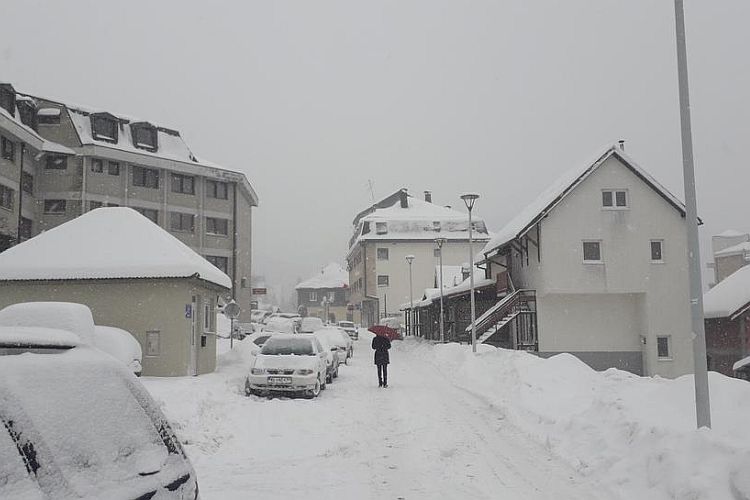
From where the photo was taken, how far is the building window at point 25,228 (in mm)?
41219

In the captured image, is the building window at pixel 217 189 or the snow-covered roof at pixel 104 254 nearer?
the snow-covered roof at pixel 104 254

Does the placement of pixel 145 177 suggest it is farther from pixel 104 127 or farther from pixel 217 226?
pixel 217 226

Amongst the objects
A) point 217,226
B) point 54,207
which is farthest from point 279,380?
point 217,226

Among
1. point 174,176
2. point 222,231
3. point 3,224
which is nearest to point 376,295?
point 222,231

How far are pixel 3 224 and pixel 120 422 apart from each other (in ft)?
127

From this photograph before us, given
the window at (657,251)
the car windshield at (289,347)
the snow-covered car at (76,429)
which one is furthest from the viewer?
the window at (657,251)

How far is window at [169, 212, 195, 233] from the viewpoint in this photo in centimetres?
4891

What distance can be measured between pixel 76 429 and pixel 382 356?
16813 millimetres

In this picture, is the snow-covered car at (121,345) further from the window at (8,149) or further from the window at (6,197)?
the window at (8,149)

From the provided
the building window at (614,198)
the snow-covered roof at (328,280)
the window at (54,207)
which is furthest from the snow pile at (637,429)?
the snow-covered roof at (328,280)

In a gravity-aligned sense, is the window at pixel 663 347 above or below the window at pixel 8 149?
below

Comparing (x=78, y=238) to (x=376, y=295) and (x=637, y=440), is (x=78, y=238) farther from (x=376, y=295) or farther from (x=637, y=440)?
(x=376, y=295)

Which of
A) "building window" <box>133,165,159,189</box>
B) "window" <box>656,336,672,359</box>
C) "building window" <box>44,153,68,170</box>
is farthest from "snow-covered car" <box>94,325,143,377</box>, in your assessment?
"building window" <box>133,165,159,189</box>

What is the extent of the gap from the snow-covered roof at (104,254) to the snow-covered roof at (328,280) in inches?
3770
